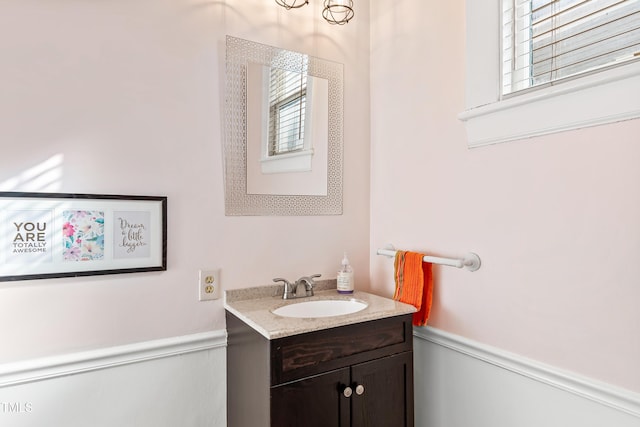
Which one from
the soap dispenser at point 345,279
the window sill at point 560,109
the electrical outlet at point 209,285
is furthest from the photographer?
the soap dispenser at point 345,279

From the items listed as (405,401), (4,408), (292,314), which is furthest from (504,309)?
(4,408)

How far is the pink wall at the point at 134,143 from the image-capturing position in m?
1.20

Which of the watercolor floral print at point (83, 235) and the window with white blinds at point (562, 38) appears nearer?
the window with white blinds at point (562, 38)

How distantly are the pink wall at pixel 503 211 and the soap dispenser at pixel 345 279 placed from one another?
20 cm

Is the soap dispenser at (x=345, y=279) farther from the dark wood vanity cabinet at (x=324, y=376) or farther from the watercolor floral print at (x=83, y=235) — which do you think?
the watercolor floral print at (x=83, y=235)

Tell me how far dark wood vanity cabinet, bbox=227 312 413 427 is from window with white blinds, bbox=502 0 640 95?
959mm

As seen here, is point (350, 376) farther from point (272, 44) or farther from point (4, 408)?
point (272, 44)

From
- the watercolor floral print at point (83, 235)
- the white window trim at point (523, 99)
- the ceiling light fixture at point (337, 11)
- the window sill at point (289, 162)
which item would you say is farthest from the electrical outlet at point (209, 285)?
the ceiling light fixture at point (337, 11)

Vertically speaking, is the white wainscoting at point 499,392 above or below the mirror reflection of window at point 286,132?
below

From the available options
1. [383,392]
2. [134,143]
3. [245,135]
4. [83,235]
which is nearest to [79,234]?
[83,235]

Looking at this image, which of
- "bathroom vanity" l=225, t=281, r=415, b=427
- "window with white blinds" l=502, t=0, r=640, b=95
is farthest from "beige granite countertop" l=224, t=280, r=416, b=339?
"window with white blinds" l=502, t=0, r=640, b=95

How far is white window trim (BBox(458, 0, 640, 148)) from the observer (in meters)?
1.01

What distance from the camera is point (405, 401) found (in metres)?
1.42

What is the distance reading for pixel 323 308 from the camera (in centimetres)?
159
